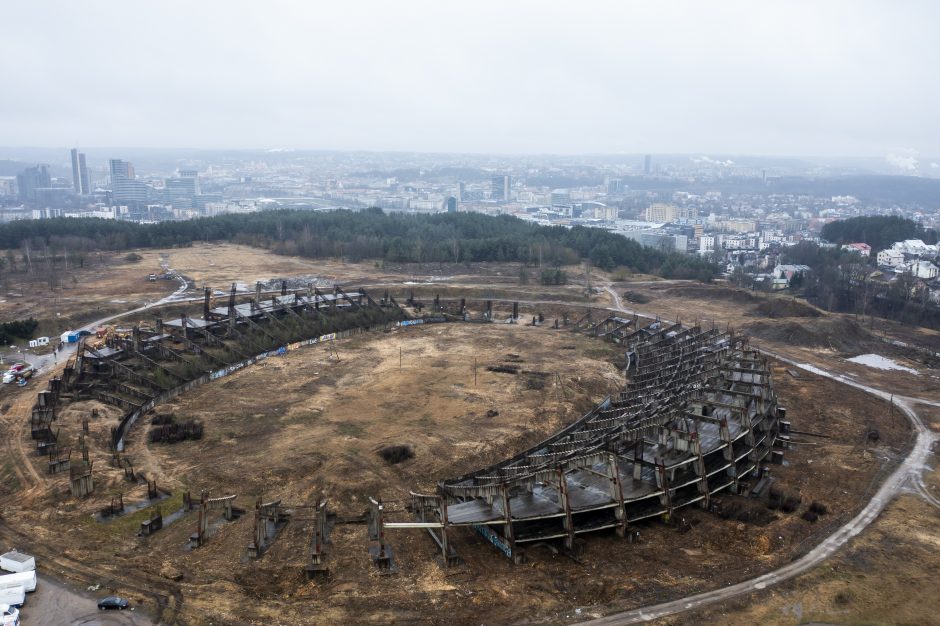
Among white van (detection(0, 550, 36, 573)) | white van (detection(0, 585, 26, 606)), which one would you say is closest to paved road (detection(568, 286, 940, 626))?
white van (detection(0, 585, 26, 606))

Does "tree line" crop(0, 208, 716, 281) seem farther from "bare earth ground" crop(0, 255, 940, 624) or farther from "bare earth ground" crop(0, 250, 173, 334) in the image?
"bare earth ground" crop(0, 255, 940, 624)

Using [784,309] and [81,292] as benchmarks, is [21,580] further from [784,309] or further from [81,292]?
[784,309]

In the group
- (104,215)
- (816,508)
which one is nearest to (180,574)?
(816,508)

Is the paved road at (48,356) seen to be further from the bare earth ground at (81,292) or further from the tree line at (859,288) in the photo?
the tree line at (859,288)

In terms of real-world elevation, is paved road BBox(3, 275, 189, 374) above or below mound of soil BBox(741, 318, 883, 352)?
below

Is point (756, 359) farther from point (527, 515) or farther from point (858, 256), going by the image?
point (858, 256)

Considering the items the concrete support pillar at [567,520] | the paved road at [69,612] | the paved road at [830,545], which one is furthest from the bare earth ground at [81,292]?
the paved road at [830,545]
